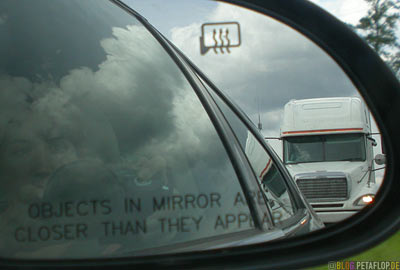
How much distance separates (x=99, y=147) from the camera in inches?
60.1

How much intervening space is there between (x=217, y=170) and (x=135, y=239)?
394 millimetres

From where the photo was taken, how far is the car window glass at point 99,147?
1456mm

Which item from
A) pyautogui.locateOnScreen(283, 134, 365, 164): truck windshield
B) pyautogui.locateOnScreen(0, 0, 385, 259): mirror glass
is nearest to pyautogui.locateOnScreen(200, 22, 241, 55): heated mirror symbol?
pyautogui.locateOnScreen(0, 0, 385, 259): mirror glass

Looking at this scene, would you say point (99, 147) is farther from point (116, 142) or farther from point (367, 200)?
point (367, 200)

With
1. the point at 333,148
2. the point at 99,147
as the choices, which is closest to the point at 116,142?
the point at 99,147

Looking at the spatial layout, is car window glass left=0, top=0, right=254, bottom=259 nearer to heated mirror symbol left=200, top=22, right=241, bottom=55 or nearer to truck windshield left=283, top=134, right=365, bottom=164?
heated mirror symbol left=200, top=22, right=241, bottom=55

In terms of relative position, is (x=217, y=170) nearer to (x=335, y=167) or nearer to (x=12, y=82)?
(x=12, y=82)

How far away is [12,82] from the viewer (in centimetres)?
156

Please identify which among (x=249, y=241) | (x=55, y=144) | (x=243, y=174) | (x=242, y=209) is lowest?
(x=249, y=241)

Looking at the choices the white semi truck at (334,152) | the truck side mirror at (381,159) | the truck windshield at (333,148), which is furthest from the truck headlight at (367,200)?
the truck windshield at (333,148)

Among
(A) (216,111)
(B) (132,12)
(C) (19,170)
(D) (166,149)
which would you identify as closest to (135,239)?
(D) (166,149)

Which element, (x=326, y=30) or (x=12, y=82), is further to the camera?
(x=326, y=30)

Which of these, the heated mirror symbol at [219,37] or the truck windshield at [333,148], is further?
the truck windshield at [333,148]

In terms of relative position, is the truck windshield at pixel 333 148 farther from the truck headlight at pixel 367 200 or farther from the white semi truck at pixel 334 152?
the truck headlight at pixel 367 200
